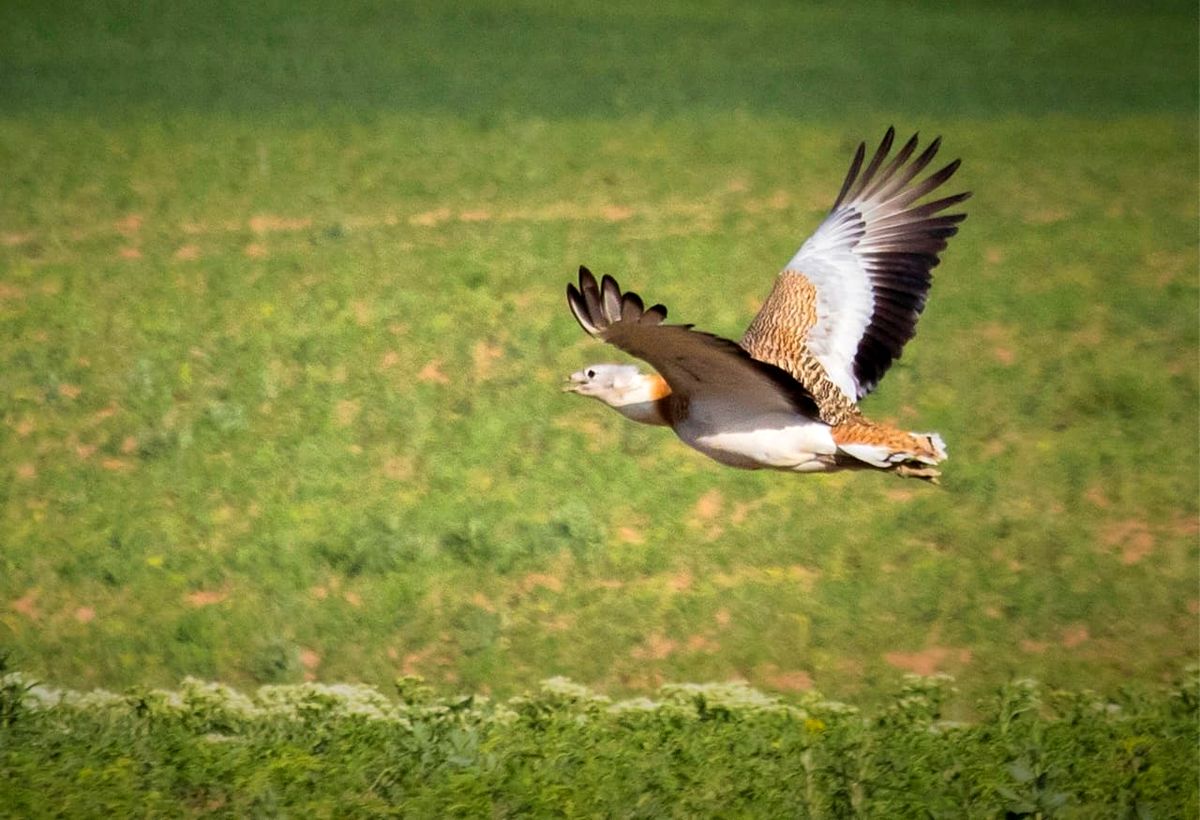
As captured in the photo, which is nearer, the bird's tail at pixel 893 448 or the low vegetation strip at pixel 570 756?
the bird's tail at pixel 893 448

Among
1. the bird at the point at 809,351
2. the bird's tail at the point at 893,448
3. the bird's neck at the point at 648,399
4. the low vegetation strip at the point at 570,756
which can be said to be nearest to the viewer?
the bird at the point at 809,351

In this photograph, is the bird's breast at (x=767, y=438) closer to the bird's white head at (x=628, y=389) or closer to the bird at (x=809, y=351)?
the bird at (x=809, y=351)

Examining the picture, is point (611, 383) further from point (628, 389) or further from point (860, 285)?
point (860, 285)

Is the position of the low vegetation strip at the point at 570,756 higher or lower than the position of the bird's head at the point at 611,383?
lower

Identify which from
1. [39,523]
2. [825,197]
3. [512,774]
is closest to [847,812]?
[512,774]

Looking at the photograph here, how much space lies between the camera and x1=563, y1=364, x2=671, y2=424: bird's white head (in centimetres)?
777

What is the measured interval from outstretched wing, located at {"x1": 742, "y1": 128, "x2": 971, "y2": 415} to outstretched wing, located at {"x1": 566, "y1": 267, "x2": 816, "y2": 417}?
612 mm

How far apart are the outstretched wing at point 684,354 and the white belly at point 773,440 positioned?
0.22 ft

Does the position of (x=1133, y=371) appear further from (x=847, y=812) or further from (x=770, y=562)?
(x=847, y=812)

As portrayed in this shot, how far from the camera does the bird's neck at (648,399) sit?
305 inches

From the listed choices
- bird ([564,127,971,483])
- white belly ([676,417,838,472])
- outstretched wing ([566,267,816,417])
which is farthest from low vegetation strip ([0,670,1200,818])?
outstretched wing ([566,267,816,417])

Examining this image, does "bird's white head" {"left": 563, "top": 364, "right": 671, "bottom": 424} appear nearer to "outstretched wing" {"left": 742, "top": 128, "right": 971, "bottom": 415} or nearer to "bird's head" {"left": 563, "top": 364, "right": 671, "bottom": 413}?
"bird's head" {"left": 563, "top": 364, "right": 671, "bottom": 413}

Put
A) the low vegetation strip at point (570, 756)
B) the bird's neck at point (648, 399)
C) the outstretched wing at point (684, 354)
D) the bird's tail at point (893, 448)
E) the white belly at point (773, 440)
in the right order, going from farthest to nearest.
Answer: the low vegetation strip at point (570, 756), the bird's neck at point (648, 399), the white belly at point (773, 440), the bird's tail at point (893, 448), the outstretched wing at point (684, 354)

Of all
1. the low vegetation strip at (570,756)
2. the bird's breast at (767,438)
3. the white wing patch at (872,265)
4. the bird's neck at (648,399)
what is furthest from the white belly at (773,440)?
the low vegetation strip at (570,756)
